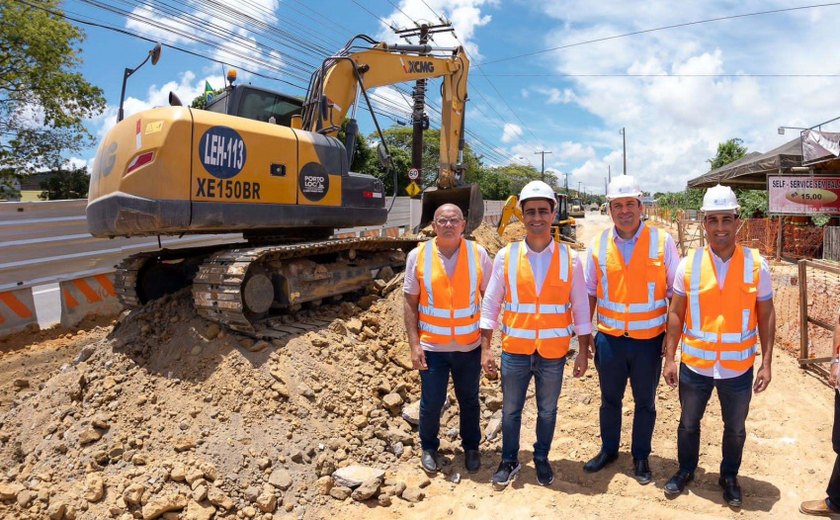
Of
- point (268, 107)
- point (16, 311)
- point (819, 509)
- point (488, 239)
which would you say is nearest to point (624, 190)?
point (819, 509)

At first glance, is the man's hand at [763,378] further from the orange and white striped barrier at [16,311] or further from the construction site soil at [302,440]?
the orange and white striped barrier at [16,311]

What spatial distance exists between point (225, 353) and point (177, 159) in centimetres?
174

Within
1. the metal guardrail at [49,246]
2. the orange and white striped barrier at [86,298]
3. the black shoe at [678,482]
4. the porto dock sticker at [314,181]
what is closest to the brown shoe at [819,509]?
the black shoe at [678,482]

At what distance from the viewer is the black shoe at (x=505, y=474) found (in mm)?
3514

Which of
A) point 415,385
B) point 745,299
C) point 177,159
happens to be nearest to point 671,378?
point 745,299

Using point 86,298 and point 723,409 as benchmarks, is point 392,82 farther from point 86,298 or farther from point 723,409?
point 723,409

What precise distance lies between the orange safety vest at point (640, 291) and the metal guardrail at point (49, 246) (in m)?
7.61

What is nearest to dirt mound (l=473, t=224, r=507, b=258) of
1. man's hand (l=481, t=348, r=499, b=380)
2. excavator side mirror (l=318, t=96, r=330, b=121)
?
excavator side mirror (l=318, t=96, r=330, b=121)

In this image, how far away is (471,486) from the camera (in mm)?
3605

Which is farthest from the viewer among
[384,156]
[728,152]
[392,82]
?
[728,152]

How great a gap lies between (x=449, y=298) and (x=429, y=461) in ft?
3.88

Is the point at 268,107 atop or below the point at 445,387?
atop

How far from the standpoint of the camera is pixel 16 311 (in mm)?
7156

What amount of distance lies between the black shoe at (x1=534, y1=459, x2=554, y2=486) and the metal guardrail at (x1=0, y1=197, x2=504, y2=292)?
7.20 meters
